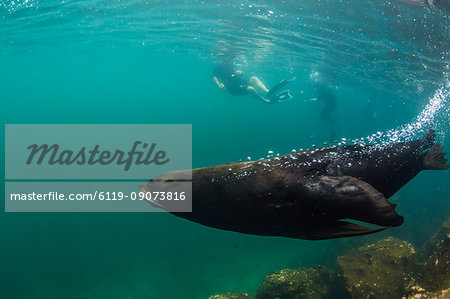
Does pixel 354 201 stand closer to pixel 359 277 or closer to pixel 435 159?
pixel 435 159

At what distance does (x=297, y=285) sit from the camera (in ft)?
31.7

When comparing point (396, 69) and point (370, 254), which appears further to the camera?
point (396, 69)

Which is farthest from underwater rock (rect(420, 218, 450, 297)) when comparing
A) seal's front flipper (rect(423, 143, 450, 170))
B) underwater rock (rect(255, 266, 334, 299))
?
underwater rock (rect(255, 266, 334, 299))

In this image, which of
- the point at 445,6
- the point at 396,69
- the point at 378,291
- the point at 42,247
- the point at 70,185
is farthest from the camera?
the point at 70,185

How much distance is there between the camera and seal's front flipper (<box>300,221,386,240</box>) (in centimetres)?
225

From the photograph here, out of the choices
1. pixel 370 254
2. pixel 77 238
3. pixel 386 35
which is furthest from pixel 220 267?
pixel 386 35

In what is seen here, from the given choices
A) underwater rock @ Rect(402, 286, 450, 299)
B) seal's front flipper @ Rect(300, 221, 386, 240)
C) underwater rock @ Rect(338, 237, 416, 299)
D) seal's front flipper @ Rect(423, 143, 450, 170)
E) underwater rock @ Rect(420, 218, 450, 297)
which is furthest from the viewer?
A: underwater rock @ Rect(338, 237, 416, 299)

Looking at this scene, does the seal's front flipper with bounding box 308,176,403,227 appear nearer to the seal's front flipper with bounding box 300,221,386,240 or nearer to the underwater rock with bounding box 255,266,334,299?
the seal's front flipper with bounding box 300,221,386,240

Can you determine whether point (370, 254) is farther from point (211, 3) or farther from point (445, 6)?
point (211, 3)

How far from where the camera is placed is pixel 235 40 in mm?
22094

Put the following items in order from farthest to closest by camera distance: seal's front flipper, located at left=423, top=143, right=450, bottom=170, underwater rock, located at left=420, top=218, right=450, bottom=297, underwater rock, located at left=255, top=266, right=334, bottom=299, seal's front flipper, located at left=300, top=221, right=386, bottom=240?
1. underwater rock, located at left=255, top=266, right=334, bottom=299
2. seal's front flipper, located at left=423, top=143, right=450, bottom=170
3. underwater rock, located at left=420, top=218, right=450, bottom=297
4. seal's front flipper, located at left=300, top=221, right=386, bottom=240

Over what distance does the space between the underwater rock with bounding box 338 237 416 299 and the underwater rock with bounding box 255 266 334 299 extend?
42.1 inches

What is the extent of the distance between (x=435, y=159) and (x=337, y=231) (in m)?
A: 4.08

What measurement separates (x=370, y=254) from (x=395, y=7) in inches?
398
